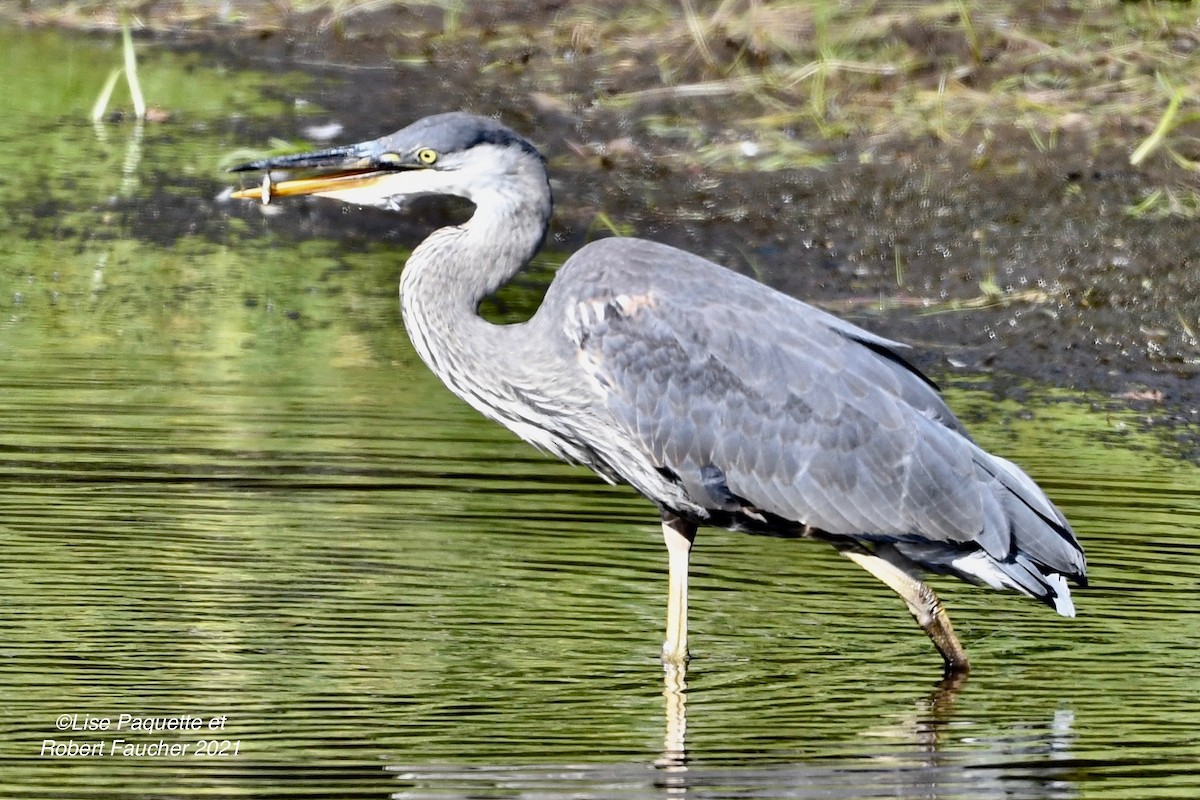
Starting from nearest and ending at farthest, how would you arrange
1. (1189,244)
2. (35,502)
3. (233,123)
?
(35,502) < (1189,244) < (233,123)

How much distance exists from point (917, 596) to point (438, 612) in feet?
4.75

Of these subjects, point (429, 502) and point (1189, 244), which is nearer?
point (429, 502)

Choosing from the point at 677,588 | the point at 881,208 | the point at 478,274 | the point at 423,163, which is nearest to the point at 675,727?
the point at 677,588

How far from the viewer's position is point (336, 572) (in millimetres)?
7074

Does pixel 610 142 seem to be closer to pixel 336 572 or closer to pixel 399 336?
→ pixel 399 336

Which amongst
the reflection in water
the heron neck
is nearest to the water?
the reflection in water

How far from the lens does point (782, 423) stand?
6742 millimetres

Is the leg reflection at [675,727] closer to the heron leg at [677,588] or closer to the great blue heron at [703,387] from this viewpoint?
the heron leg at [677,588]

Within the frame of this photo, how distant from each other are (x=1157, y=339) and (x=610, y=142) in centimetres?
420

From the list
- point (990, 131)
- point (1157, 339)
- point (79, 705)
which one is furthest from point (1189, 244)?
point (79, 705)

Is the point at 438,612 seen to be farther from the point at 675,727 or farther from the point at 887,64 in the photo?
the point at 887,64

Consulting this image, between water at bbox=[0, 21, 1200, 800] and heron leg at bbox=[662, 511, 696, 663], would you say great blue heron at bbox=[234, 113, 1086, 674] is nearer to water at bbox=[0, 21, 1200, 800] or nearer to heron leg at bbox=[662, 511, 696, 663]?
heron leg at bbox=[662, 511, 696, 663]

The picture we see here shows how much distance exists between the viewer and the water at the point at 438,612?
5484mm

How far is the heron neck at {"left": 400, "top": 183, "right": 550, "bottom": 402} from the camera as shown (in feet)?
22.2
